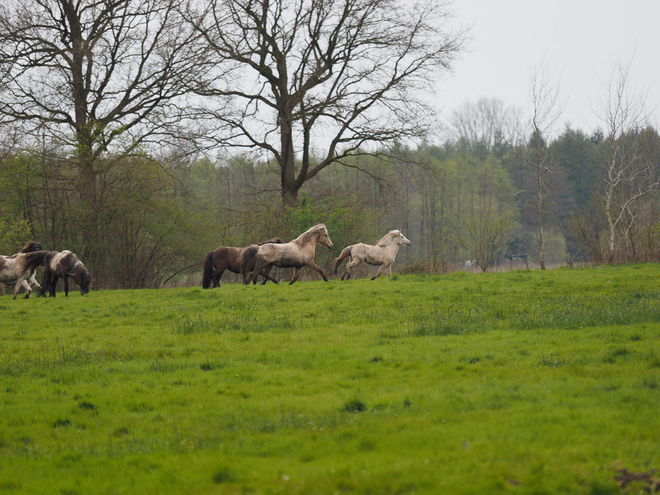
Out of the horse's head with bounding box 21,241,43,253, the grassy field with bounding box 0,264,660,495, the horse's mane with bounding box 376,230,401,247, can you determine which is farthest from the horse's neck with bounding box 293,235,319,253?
the horse's head with bounding box 21,241,43,253

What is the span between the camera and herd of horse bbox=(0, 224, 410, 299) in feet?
65.6

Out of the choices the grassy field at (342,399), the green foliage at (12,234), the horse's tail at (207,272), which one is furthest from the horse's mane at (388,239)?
the green foliage at (12,234)

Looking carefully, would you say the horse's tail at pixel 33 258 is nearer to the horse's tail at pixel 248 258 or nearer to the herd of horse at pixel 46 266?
the herd of horse at pixel 46 266

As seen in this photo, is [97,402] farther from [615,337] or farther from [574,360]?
[615,337]

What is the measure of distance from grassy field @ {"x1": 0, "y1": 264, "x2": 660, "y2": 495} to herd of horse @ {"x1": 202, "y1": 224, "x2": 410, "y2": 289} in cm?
593

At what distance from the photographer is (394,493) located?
4195mm

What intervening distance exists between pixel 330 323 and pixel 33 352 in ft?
18.1

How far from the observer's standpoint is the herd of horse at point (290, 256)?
65.5ft

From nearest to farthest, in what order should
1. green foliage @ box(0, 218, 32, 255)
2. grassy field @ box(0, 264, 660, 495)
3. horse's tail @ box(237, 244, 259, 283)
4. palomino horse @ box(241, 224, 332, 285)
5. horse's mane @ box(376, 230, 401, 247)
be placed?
grassy field @ box(0, 264, 660, 495)
palomino horse @ box(241, 224, 332, 285)
horse's tail @ box(237, 244, 259, 283)
horse's mane @ box(376, 230, 401, 247)
green foliage @ box(0, 218, 32, 255)


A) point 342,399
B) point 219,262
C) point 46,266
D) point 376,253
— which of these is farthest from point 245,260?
point 342,399

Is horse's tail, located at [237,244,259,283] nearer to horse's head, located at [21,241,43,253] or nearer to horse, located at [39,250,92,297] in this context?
horse, located at [39,250,92,297]

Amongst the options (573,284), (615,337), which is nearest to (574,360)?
(615,337)

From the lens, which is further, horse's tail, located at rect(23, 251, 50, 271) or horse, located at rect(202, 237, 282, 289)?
horse, located at rect(202, 237, 282, 289)

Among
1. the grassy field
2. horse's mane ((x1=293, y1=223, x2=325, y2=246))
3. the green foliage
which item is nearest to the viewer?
the grassy field
